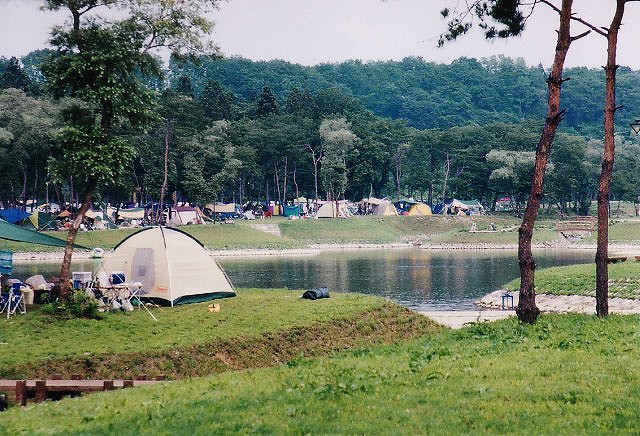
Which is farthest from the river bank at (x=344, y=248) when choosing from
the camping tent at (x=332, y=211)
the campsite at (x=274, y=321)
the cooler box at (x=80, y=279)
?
the cooler box at (x=80, y=279)

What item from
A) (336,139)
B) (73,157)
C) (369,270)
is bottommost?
(369,270)

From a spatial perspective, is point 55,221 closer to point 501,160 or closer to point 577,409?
point 501,160

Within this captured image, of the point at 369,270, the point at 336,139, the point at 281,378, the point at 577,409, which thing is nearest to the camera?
the point at 577,409

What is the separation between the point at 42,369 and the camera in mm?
15086

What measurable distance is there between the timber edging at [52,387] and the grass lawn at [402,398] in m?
0.99

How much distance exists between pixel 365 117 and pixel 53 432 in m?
117

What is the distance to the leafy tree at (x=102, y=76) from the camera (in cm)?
2012

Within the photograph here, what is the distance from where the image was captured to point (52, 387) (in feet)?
41.9

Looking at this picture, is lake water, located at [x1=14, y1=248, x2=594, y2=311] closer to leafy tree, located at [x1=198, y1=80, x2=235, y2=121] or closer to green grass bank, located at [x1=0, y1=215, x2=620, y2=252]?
green grass bank, located at [x1=0, y1=215, x2=620, y2=252]

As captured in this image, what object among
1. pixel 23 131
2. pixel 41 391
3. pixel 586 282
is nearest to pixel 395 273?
pixel 586 282

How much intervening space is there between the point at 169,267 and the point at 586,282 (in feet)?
56.9

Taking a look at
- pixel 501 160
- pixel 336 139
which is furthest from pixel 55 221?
pixel 501 160

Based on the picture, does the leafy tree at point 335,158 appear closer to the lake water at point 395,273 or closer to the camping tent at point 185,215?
the camping tent at point 185,215

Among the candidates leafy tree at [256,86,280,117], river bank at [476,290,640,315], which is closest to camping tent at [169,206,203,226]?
leafy tree at [256,86,280,117]
